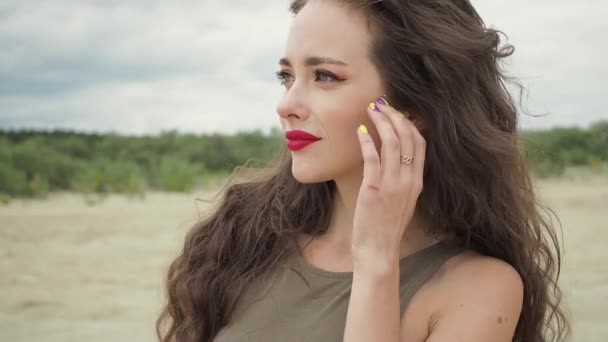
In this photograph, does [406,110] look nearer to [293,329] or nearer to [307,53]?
[307,53]

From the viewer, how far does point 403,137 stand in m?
2.32

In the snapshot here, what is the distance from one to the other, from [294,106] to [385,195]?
0.46m

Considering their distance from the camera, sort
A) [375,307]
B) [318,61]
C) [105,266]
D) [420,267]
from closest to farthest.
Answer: [375,307]
[318,61]
[420,267]
[105,266]

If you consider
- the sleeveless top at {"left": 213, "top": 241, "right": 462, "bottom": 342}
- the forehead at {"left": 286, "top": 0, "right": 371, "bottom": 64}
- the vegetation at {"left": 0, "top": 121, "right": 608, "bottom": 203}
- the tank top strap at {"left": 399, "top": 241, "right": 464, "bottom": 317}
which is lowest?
the vegetation at {"left": 0, "top": 121, "right": 608, "bottom": 203}

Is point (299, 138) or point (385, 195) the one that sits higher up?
point (299, 138)

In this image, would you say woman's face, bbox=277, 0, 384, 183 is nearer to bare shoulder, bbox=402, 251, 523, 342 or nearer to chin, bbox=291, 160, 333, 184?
chin, bbox=291, 160, 333, 184

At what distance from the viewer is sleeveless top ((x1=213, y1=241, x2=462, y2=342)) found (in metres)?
2.51

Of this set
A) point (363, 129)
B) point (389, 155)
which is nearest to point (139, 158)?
point (363, 129)

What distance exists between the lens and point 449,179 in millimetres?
2641

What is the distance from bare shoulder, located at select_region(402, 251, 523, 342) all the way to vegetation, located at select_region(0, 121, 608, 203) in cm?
863

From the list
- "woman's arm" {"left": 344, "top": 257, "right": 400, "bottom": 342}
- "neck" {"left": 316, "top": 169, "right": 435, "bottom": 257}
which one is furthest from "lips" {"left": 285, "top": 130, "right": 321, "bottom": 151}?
"woman's arm" {"left": 344, "top": 257, "right": 400, "bottom": 342}

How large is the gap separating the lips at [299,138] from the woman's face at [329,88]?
14 millimetres

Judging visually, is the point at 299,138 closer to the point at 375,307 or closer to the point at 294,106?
the point at 294,106

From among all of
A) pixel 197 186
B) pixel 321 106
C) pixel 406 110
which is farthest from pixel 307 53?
pixel 197 186
